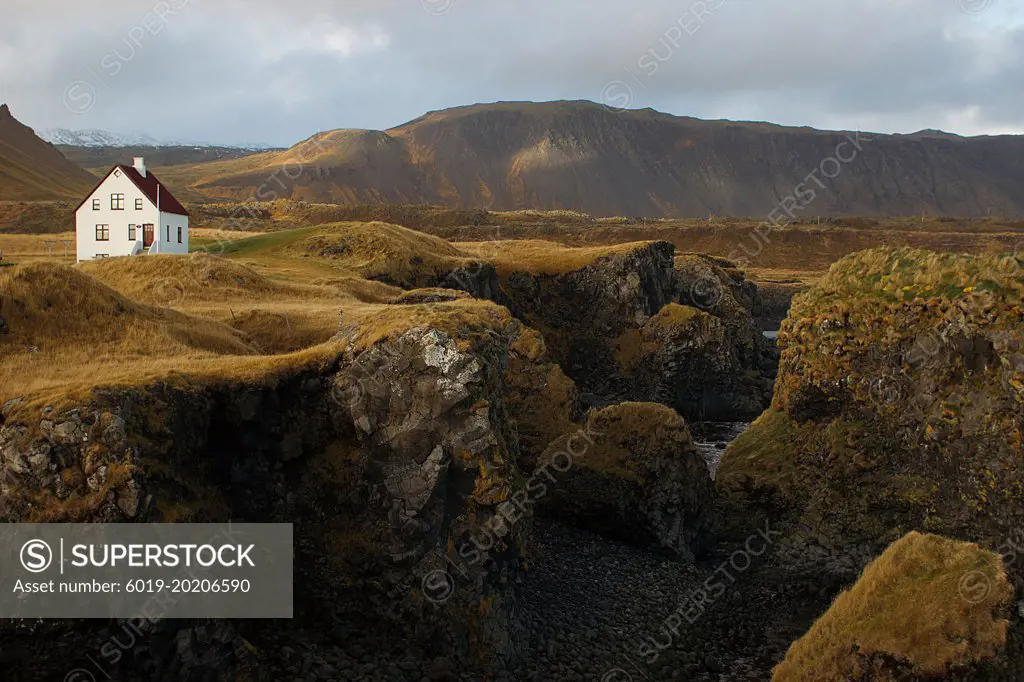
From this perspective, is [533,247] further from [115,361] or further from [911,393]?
[115,361]

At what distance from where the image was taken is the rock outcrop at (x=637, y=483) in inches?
1184

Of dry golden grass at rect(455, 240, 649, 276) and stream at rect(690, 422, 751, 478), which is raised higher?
dry golden grass at rect(455, 240, 649, 276)

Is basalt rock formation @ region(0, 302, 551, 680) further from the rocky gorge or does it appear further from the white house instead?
the white house

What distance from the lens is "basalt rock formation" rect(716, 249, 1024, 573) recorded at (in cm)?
2520

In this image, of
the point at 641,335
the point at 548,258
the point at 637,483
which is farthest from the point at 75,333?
the point at 548,258

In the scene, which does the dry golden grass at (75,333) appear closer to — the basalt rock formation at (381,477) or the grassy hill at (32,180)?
the basalt rock formation at (381,477)

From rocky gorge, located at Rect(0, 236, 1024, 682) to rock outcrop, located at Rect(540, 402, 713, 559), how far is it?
10 cm

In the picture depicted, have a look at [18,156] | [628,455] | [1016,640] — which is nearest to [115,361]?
[628,455]

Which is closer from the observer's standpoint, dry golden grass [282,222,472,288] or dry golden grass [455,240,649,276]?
dry golden grass [282,222,472,288]

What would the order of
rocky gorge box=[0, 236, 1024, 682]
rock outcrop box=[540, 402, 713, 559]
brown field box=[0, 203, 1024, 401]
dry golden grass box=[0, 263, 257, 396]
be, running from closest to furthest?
rocky gorge box=[0, 236, 1024, 682], dry golden grass box=[0, 263, 257, 396], brown field box=[0, 203, 1024, 401], rock outcrop box=[540, 402, 713, 559]

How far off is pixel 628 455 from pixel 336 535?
1340 cm

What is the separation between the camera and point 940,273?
27734 millimetres

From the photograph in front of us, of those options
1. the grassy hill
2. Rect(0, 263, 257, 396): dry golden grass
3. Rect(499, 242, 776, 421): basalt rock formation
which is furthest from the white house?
the grassy hill

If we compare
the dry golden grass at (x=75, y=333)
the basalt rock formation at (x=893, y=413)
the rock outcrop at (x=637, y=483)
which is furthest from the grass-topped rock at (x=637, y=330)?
the dry golden grass at (x=75, y=333)
